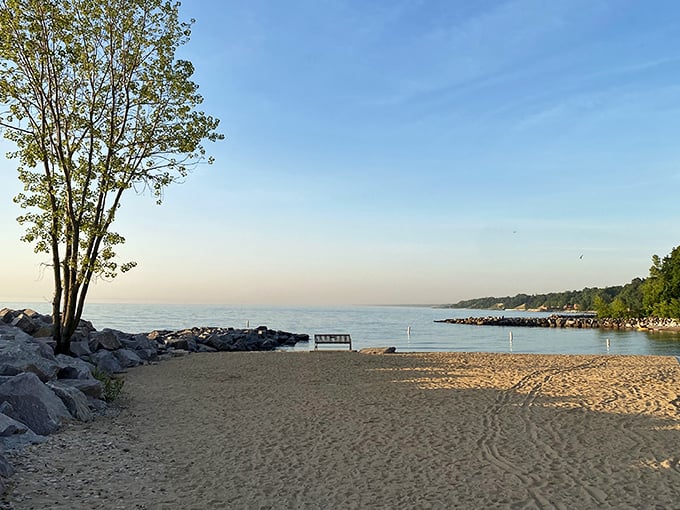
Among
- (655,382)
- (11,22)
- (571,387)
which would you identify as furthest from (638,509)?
(11,22)

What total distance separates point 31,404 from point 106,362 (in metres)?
8.74

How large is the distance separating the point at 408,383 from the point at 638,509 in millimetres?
8993

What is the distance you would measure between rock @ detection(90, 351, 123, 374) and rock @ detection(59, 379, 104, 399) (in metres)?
5.25

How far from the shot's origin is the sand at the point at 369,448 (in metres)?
6.12

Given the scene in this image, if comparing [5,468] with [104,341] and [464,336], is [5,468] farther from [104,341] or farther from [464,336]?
[464,336]

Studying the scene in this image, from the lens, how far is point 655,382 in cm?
1491

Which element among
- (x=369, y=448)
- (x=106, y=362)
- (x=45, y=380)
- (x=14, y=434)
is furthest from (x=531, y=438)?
(x=106, y=362)

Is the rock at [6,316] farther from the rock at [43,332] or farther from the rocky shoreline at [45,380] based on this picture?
the rock at [43,332]

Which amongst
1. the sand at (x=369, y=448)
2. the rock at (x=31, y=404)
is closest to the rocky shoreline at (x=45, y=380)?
the rock at (x=31, y=404)

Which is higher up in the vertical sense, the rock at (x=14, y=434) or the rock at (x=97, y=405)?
the rock at (x=14, y=434)

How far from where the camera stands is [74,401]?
380 inches

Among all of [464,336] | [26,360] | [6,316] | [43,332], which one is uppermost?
[6,316]

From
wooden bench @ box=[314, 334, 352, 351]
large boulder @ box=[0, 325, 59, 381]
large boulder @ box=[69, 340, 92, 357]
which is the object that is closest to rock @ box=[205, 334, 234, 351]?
wooden bench @ box=[314, 334, 352, 351]

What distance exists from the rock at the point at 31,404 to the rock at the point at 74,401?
57 centimetres
